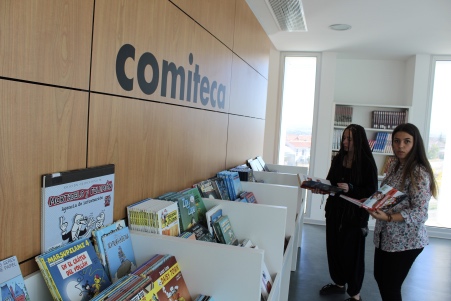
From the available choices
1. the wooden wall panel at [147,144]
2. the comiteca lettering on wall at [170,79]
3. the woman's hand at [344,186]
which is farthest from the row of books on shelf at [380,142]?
the wooden wall panel at [147,144]

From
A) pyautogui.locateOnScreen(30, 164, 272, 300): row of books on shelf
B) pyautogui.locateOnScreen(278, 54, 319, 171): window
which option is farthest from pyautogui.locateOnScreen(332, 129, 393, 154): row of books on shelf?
pyautogui.locateOnScreen(30, 164, 272, 300): row of books on shelf

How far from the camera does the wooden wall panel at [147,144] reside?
1.38 meters

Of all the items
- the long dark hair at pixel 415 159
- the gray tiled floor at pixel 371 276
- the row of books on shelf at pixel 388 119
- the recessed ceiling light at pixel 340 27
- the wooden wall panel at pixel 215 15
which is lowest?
the gray tiled floor at pixel 371 276

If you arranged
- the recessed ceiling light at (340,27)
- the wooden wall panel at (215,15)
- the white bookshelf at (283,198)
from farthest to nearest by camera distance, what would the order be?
the recessed ceiling light at (340,27) → the white bookshelf at (283,198) → the wooden wall panel at (215,15)

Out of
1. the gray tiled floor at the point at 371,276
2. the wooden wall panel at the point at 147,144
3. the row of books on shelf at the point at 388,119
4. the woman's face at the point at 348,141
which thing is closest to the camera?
the wooden wall panel at the point at 147,144

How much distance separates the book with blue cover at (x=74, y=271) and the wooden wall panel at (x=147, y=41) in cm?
59

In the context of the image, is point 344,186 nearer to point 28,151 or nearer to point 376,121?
point 28,151

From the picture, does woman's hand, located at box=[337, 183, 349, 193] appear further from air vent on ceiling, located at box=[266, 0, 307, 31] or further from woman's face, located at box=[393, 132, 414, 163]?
air vent on ceiling, located at box=[266, 0, 307, 31]

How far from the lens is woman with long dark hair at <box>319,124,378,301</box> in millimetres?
2992

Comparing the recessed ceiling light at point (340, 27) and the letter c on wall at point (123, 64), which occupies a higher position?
the recessed ceiling light at point (340, 27)

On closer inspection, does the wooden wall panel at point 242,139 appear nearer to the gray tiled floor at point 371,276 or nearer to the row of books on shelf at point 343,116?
the gray tiled floor at point 371,276

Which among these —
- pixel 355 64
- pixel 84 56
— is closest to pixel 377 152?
pixel 355 64

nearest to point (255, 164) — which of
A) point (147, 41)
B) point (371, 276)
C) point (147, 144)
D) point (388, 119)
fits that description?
point (371, 276)

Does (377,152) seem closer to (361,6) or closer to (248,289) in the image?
(361,6)
